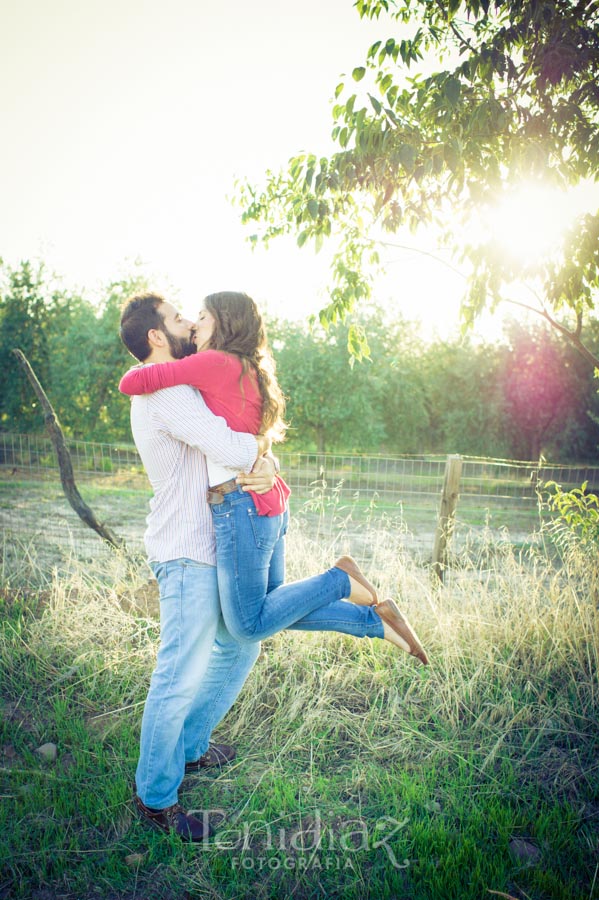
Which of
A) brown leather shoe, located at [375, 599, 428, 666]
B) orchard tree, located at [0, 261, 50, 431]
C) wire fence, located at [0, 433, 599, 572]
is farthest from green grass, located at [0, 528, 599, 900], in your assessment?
orchard tree, located at [0, 261, 50, 431]

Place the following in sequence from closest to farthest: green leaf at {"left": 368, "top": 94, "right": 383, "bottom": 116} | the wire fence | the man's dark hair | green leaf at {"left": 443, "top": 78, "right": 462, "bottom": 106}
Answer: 1. the man's dark hair
2. green leaf at {"left": 443, "top": 78, "right": 462, "bottom": 106}
3. green leaf at {"left": 368, "top": 94, "right": 383, "bottom": 116}
4. the wire fence

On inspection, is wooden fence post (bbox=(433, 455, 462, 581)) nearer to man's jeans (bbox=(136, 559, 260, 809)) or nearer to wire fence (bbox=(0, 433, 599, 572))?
wire fence (bbox=(0, 433, 599, 572))

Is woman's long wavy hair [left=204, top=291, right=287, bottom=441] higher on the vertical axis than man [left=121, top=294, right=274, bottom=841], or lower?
higher

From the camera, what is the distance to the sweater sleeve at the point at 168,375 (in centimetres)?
224

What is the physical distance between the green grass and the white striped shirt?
106 cm

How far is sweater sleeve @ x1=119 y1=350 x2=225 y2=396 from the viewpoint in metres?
2.24

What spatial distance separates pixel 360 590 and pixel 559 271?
2035 mm

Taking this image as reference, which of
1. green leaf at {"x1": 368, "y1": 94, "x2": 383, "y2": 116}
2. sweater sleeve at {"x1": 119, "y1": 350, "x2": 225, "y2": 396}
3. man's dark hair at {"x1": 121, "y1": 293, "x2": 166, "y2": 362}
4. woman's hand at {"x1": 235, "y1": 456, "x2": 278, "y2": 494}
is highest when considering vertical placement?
green leaf at {"x1": 368, "y1": 94, "x2": 383, "y2": 116}

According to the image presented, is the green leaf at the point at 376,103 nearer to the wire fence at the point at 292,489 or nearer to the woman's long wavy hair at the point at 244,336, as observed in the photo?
the woman's long wavy hair at the point at 244,336

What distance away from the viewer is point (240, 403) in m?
2.41

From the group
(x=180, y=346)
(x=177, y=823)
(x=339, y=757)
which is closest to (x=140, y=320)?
(x=180, y=346)

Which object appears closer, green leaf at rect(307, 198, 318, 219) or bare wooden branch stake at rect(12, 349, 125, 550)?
green leaf at rect(307, 198, 318, 219)

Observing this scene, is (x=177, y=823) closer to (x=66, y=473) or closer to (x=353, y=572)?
(x=353, y=572)

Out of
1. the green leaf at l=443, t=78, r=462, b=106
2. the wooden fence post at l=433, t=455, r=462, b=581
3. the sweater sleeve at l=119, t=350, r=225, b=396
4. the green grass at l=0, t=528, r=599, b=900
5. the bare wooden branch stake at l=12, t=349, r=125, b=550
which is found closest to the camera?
the green grass at l=0, t=528, r=599, b=900
